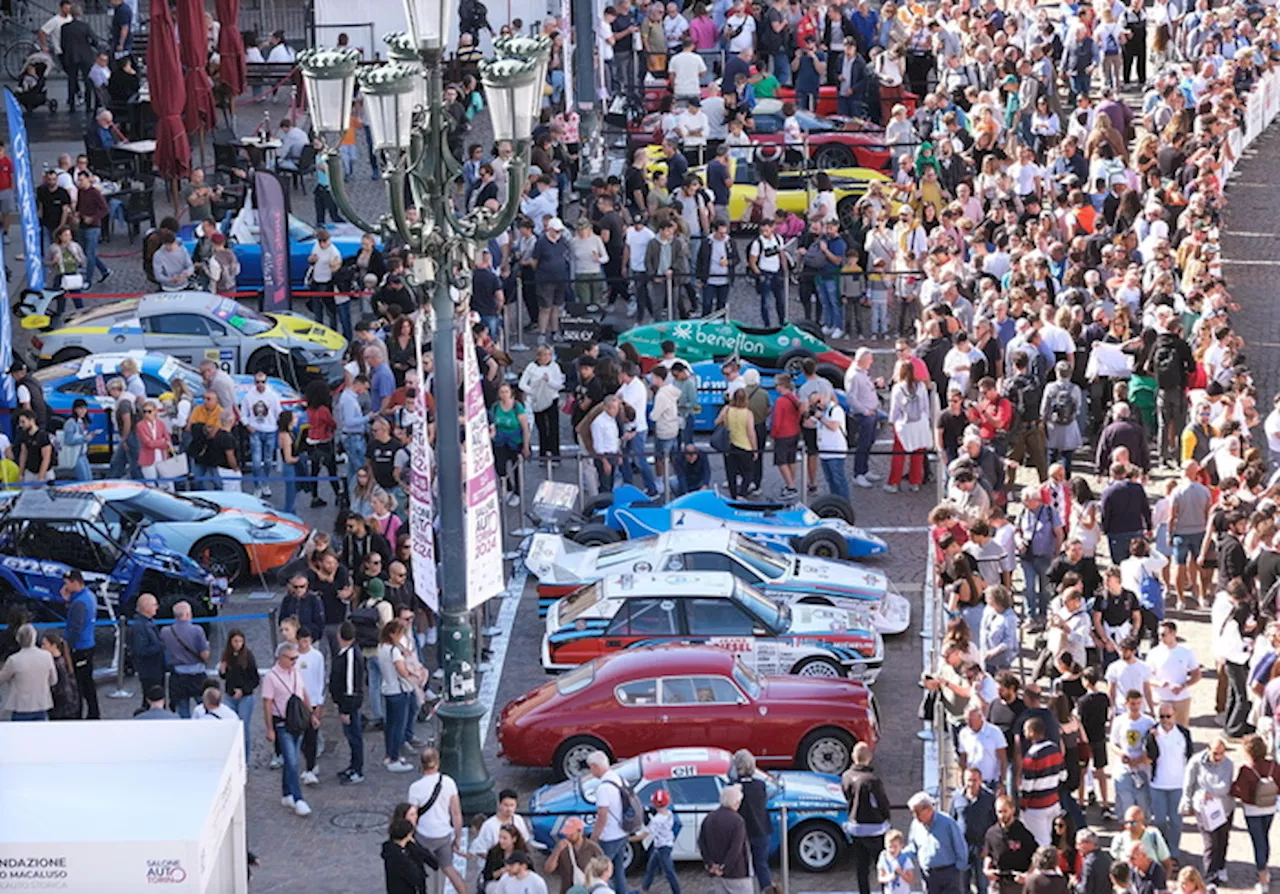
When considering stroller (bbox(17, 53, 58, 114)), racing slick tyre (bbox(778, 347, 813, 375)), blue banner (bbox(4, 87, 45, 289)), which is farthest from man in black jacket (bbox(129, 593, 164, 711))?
stroller (bbox(17, 53, 58, 114))

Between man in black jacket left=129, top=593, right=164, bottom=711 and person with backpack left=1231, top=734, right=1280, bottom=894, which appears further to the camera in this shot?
man in black jacket left=129, top=593, right=164, bottom=711

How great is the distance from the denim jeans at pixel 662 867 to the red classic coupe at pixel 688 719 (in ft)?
6.62

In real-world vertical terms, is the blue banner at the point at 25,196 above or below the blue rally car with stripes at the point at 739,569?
above

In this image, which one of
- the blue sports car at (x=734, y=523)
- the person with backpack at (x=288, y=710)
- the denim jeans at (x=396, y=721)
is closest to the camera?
the person with backpack at (x=288, y=710)

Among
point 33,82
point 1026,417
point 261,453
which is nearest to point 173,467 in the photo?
point 261,453

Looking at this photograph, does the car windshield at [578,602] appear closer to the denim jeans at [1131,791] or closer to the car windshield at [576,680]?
the car windshield at [576,680]

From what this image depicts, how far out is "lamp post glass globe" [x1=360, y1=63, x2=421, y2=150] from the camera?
63.2 feet

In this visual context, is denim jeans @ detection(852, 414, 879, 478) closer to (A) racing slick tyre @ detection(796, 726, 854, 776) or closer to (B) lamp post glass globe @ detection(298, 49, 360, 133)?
(A) racing slick tyre @ detection(796, 726, 854, 776)

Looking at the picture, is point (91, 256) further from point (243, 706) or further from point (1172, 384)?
point (1172, 384)

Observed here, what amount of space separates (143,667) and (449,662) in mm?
2977

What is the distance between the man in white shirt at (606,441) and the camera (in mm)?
26953

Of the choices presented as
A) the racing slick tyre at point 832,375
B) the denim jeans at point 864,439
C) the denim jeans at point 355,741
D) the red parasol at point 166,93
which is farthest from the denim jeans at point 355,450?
the red parasol at point 166,93

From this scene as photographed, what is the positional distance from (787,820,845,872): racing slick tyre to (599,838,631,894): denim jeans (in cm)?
143

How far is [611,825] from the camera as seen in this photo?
61.6ft
